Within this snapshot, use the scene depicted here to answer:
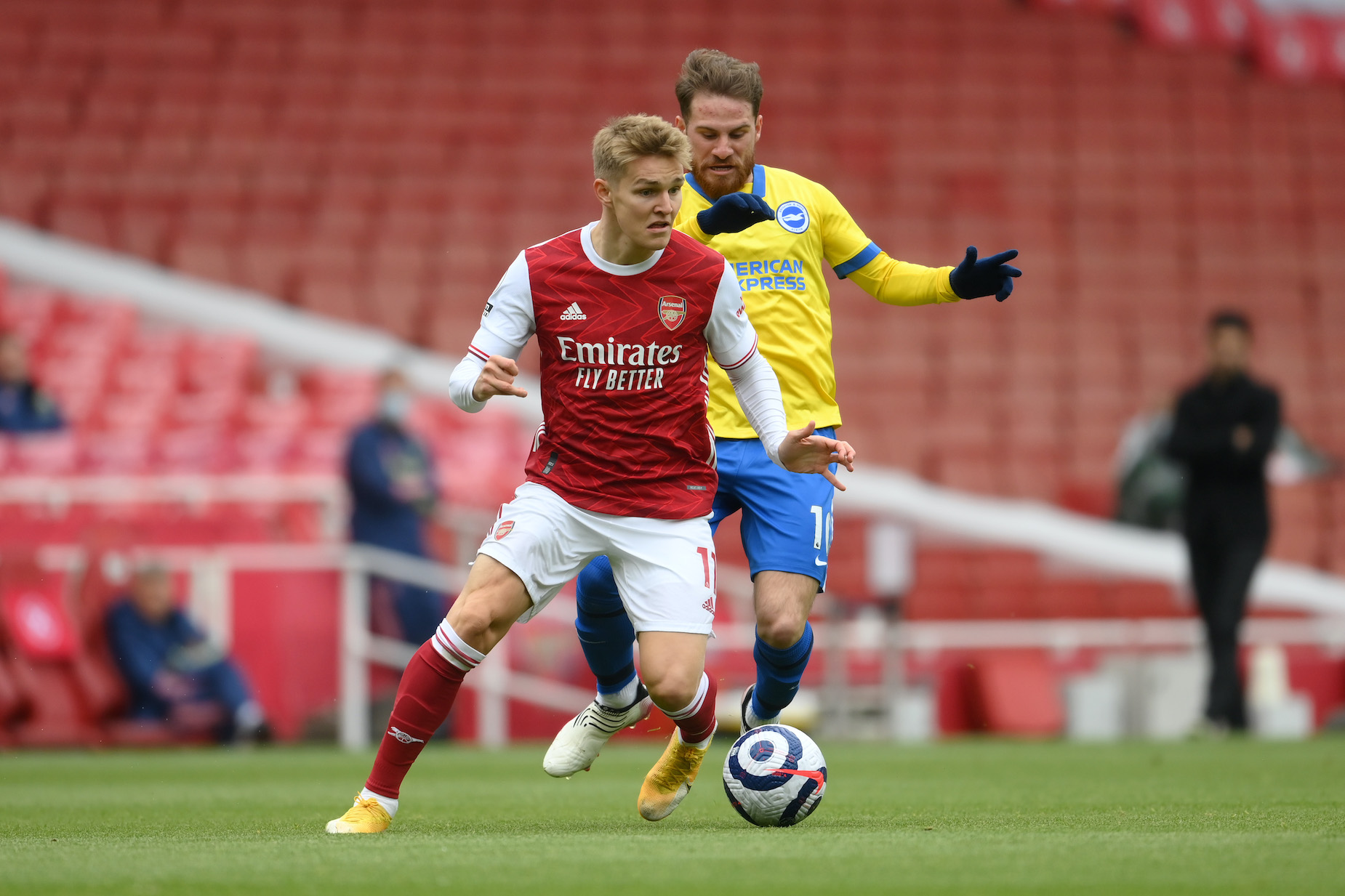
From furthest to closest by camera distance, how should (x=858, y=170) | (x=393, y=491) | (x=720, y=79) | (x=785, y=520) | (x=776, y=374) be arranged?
(x=858, y=170) < (x=393, y=491) < (x=776, y=374) < (x=785, y=520) < (x=720, y=79)

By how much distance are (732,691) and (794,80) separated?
1006cm

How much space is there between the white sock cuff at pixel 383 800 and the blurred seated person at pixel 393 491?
19.5ft

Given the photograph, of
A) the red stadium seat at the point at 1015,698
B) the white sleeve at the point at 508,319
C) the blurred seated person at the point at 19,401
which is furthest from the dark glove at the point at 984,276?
the blurred seated person at the point at 19,401

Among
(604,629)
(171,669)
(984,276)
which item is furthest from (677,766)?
(171,669)

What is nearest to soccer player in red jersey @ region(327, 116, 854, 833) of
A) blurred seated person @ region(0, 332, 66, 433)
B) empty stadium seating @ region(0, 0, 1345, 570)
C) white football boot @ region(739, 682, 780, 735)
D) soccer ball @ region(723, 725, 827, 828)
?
soccer ball @ region(723, 725, 827, 828)

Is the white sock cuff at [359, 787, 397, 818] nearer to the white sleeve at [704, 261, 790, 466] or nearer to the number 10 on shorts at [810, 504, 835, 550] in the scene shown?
the white sleeve at [704, 261, 790, 466]

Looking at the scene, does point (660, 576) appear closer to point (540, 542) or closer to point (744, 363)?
point (540, 542)

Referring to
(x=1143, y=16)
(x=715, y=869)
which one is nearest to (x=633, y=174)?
(x=715, y=869)

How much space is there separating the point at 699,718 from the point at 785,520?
732mm

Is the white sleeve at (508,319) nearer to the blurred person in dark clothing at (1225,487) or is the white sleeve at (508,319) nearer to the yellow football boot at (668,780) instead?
the yellow football boot at (668,780)

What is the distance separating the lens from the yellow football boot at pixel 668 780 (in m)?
5.16

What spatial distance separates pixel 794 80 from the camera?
19594 millimetres

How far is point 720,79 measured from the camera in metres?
5.38

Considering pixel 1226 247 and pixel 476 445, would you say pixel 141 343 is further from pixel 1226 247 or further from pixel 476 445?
pixel 1226 247
